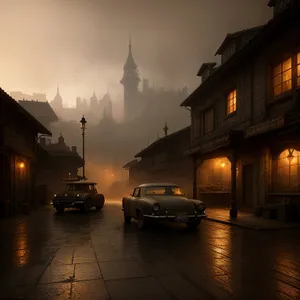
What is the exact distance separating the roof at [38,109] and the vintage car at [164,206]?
5681 centimetres

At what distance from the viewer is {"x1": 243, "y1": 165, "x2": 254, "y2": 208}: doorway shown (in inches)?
610

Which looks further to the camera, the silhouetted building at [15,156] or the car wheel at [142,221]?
the silhouetted building at [15,156]

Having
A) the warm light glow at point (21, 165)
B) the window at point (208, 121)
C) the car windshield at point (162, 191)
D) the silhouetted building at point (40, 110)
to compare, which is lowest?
the car windshield at point (162, 191)

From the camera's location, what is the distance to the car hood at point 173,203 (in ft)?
29.9

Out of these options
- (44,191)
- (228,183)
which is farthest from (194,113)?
(44,191)

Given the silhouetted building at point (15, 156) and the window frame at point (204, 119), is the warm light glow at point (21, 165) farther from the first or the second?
the window frame at point (204, 119)

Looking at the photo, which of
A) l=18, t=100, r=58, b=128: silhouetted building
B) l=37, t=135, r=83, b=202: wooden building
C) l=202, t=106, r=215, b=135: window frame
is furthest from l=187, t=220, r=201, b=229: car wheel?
l=18, t=100, r=58, b=128: silhouetted building

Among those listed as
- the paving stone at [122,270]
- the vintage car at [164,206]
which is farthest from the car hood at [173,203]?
the paving stone at [122,270]

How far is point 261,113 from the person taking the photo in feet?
42.7

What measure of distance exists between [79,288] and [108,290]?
42 cm

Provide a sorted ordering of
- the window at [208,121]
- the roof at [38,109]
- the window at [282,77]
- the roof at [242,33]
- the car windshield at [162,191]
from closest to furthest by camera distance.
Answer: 1. the car windshield at [162,191]
2. the window at [282,77]
3. the roof at [242,33]
4. the window at [208,121]
5. the roof at [38,109]

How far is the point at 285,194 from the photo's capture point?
1161 centimetres

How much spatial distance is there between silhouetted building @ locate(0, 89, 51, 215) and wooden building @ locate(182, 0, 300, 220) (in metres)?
9.47

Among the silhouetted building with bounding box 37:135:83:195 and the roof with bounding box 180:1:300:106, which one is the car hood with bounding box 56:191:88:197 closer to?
the roof with bounding box 180:1:300:106
